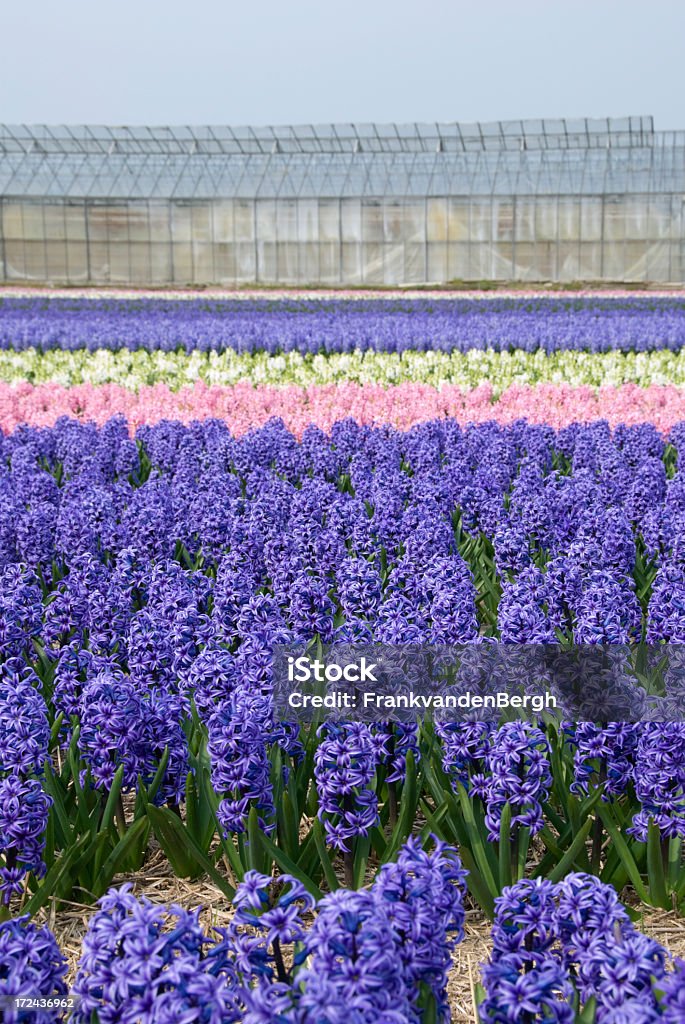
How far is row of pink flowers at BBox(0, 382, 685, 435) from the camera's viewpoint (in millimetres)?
10156

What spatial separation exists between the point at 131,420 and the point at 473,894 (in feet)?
26.2

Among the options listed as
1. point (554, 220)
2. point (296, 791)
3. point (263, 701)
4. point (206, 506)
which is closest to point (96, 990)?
point (263, 701)

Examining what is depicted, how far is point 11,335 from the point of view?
19562 mm

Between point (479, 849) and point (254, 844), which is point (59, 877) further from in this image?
point (479, 849)

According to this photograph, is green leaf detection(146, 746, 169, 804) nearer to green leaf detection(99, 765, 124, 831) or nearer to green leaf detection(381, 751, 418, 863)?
green leaf detection(99, 765, 124, 831)

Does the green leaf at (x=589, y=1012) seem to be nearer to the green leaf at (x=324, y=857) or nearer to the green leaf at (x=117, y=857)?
the green leaf at (x=324, y=857)

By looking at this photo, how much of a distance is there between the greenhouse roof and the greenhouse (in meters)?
Answer: 0.12

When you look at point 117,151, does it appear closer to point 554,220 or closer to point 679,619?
point 554,220

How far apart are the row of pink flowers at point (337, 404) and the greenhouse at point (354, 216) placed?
36987mm

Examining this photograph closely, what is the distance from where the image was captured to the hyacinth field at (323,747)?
6.86 feet

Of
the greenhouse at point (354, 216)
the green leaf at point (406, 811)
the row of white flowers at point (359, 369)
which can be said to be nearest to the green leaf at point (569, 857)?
the green leaf at point (406, 811)

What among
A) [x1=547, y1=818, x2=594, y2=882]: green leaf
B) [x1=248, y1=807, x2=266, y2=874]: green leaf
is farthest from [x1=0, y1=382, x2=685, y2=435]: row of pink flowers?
[x1=248, y1=807, x2=266, y2=874]: green leaf

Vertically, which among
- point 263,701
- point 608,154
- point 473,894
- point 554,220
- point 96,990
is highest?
point 608,154

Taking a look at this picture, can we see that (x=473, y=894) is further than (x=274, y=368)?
No
